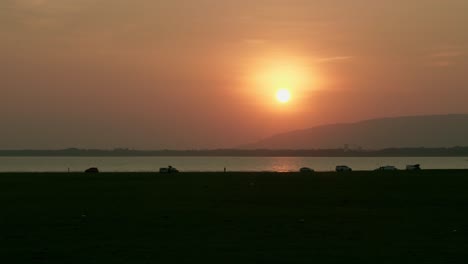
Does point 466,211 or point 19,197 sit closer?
point 466,211

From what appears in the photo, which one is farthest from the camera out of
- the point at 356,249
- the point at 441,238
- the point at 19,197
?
the point at 19,197

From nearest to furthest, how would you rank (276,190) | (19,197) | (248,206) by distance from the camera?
1. (248,206)
2. (19,197)
3. (276,190)

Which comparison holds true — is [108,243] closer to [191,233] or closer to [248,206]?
[191,233]

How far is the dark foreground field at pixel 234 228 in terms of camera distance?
2052 cm

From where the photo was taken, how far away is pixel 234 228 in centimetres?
2742

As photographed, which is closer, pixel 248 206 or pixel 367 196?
pixel 248 206

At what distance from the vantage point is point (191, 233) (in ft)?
84.9

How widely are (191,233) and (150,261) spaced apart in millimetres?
6478

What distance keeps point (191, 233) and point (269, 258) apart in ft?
21.1

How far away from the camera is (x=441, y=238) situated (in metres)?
24.4

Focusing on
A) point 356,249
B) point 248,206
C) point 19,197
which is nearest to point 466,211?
point 248,206

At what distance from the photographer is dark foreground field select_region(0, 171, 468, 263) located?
2052 centimetres

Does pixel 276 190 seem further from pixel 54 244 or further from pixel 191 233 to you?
pixel 54 244

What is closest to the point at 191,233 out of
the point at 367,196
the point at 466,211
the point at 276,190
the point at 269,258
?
the point at 269,258
